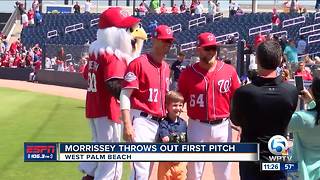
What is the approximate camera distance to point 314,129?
538 cm

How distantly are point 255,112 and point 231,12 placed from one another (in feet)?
103

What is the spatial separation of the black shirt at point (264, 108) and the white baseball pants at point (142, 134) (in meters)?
1.58

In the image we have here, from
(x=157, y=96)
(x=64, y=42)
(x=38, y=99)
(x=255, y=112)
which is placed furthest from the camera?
(x=64, y=42)

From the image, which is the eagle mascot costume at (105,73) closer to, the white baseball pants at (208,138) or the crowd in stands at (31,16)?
the white baseball pants at (208,138)

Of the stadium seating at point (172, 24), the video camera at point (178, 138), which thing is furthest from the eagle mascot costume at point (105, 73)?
the stadium seating at point (172, 24)

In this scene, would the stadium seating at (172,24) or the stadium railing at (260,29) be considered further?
the stadium seating at (172,24)

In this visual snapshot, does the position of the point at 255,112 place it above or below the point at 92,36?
above

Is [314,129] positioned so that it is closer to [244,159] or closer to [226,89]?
[244,159]

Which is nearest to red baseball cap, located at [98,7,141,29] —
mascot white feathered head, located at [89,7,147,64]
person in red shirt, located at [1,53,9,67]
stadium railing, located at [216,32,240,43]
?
mascot white feathered head, located at [89,7,147,64]

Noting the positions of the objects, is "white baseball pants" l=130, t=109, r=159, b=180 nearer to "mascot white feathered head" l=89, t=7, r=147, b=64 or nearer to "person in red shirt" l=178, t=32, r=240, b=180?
"person in red shirt" l=178, t=32, r=240, b=180

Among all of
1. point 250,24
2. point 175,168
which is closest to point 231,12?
point 250,24

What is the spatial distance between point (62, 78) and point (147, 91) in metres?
23.8

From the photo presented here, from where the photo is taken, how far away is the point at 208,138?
683 cm

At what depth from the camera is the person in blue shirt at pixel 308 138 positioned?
539 cm
